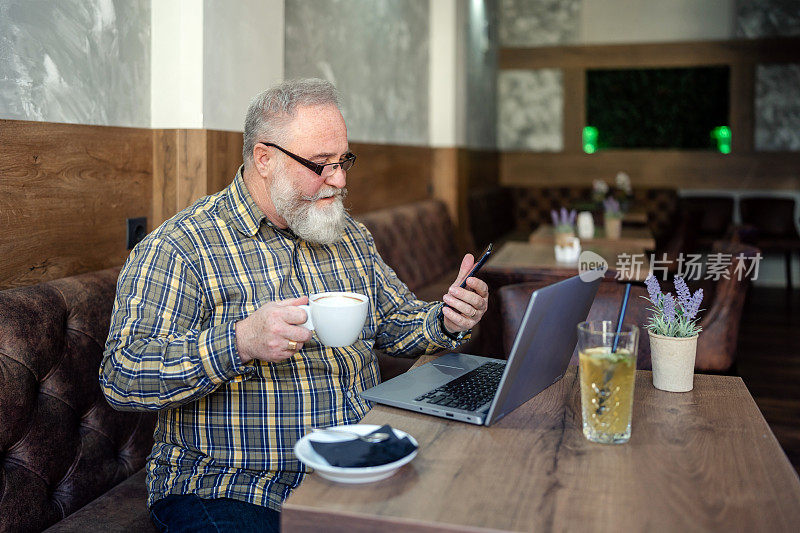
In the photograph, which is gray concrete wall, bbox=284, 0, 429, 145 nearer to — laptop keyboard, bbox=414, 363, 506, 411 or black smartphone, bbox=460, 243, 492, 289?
Result: black smartphone, bbox=460, 243, 492, 289

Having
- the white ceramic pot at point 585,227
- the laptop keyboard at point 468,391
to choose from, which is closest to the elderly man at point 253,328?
the laptop keyboard at point 468,391

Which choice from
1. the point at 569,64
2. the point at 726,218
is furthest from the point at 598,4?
the point at 726,218

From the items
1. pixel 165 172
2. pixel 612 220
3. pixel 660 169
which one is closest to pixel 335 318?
pixel 165 172

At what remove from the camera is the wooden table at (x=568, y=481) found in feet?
3.00

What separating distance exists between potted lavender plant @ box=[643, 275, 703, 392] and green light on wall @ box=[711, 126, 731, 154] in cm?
740

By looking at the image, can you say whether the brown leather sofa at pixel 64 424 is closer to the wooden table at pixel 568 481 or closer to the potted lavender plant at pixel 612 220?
the wooden table at pixel 568 481

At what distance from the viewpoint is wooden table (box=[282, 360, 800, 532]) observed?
91cm

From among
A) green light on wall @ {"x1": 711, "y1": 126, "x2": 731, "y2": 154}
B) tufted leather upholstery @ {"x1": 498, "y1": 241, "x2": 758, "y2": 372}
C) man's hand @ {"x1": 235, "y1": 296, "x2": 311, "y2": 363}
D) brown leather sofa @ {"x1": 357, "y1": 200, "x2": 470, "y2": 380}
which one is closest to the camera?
man's hand @ {"x1": 235, "y1": 296, "x2": 311, "y2": 363}

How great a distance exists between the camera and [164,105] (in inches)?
92.2

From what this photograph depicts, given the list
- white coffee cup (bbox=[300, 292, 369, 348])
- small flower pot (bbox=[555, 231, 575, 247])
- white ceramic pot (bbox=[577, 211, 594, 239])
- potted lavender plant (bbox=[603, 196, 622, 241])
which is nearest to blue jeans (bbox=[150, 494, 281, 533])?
white coffee cup (bbox=[300, 292, 369, 348])

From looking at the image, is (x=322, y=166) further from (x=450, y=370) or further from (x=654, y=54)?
(x=654, y=54)

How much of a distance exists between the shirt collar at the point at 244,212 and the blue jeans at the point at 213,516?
57 centimetres

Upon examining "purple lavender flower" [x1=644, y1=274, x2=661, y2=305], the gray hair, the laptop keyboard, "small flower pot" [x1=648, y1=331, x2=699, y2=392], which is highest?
the gray hair

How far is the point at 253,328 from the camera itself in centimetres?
130
